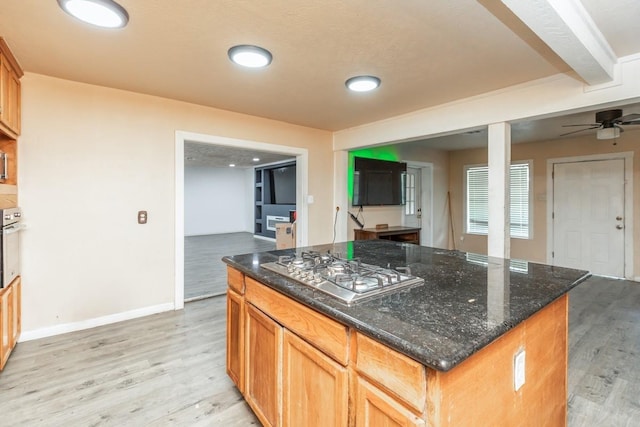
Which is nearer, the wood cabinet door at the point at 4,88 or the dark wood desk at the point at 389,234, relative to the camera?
the wood cabinet door at the point at 4,88

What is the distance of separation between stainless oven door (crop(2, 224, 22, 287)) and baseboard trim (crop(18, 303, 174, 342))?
0.57 meters

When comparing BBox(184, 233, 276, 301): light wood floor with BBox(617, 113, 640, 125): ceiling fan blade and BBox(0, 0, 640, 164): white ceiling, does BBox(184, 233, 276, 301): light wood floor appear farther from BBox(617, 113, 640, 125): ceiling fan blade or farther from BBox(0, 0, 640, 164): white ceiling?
BBox(617, 113, 640, 125): ceiling fan blade

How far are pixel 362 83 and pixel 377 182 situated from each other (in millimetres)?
2702

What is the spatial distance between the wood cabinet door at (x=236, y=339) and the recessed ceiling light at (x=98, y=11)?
68.4 inches

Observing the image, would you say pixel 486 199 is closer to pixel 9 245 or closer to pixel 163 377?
pixel 163 377

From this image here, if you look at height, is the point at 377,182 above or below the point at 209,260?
above

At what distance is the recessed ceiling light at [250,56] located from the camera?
2180mm

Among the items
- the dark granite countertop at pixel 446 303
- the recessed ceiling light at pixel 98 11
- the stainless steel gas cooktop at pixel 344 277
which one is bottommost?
the dark granite countertop at pixel 446 303

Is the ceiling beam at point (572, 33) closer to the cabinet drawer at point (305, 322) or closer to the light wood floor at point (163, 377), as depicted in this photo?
the cabinet drawer at point (305, 322)

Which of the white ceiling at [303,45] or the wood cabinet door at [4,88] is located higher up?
the white ceiling at [303,45]

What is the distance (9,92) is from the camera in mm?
2316

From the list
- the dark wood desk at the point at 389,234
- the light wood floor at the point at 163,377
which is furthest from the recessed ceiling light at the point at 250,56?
the dark wood desk at the point at 389,234

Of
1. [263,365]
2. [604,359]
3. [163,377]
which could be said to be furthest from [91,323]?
[604,359]

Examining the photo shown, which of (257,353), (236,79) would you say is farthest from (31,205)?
(257,353)
